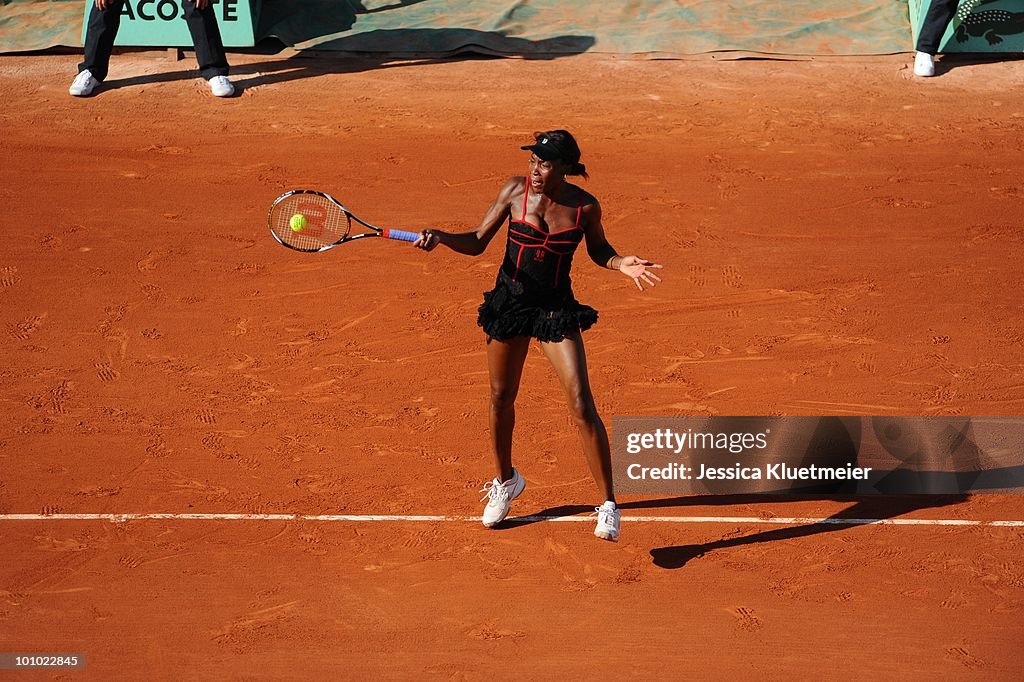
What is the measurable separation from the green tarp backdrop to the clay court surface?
355 millimetres

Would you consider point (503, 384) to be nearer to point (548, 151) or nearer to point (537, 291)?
point (537, 291)

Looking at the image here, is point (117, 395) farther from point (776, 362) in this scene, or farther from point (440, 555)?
point (776, 362)

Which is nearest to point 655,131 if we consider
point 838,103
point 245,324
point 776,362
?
point 838,103

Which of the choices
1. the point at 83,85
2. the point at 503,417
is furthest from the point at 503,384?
the point at 83,85

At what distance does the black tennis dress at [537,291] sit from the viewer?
6.31 metres

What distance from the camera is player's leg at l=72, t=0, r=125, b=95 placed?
12.5 metres

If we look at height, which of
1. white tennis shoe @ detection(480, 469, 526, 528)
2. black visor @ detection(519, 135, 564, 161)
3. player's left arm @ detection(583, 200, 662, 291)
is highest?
black visor @ detection(519, 135, 564, 161)

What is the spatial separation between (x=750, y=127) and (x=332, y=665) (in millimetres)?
7981

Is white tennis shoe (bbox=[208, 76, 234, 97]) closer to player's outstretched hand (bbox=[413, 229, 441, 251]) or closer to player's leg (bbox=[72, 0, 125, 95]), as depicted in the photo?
player's leg (bbox=[72, 0, 125, 95])

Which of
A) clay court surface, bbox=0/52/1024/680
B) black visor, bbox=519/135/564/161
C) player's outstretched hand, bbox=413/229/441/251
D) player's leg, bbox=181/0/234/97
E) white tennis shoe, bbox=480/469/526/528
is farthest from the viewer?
player's leg, bbox=181/0/234/97

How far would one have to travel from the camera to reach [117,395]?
27.3 feet

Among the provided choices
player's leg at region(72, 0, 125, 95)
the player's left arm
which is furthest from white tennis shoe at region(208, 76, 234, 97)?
the player's left arm

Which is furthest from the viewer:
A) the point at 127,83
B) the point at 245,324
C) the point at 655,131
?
the point at 127,83

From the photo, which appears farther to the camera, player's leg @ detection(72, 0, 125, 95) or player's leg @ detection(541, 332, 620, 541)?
player's leg @ detection(72, 0, 125, 95)
